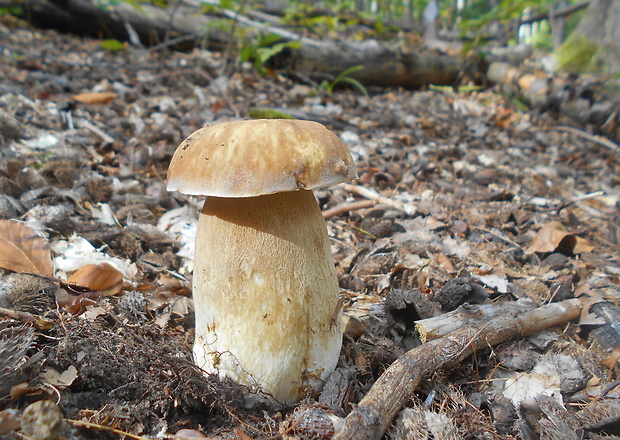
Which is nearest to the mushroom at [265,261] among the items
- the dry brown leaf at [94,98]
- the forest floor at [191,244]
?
the forest floor at [191,244]

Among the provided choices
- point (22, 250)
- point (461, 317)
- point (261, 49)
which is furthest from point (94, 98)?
point (461, 317)

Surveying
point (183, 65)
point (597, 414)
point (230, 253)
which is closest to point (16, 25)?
point (183, 65)

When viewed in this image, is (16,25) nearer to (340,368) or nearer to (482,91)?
(340,368)

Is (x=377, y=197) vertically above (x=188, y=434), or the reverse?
(x=377, y=197)

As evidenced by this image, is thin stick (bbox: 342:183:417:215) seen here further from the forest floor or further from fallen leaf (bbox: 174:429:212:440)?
fallen leaf (bbox: 174:429:212:440)

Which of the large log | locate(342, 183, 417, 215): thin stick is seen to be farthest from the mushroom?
the large log

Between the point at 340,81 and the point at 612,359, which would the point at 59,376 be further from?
the point at 340,81

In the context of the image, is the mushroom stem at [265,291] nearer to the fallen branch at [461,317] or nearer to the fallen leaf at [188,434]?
the fallen leaf at [188,434]
